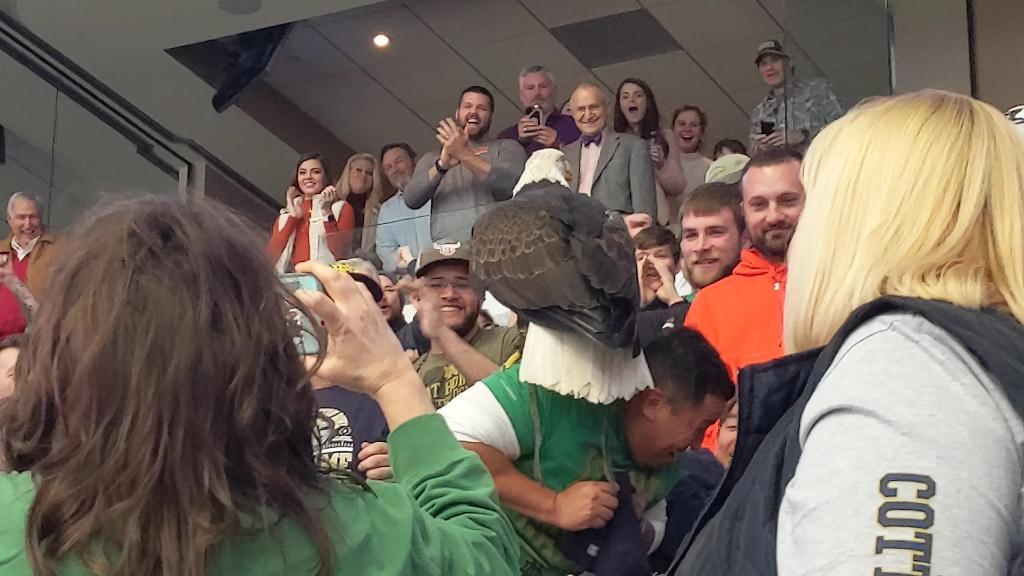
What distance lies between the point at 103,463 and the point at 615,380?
54.0 inches

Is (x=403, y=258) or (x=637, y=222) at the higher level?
(x=637, y=222)

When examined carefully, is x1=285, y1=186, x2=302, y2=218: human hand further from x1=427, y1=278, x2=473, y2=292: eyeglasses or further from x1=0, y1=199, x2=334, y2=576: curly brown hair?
x1=0, y1=199, x2=334, y2=576: curly brown hair

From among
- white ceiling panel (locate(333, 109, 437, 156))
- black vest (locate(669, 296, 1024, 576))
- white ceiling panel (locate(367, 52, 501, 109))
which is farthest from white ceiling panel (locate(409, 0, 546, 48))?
black vest (locate(669, 296, 1024, 576))

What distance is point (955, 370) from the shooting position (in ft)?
4.29

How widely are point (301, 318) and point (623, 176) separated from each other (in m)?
4.66

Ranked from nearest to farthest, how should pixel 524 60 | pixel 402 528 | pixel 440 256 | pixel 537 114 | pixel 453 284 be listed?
pixel 402 528
pixel 453 284
pixel 440 256
pixel 537 114
pixel 524 60

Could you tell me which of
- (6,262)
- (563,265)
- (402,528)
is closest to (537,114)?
(6,262)

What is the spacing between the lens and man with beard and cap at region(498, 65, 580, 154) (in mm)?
6629

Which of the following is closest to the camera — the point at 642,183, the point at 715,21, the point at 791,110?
the point at 791,110

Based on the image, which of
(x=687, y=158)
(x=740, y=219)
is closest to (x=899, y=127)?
(x=740, y=219)

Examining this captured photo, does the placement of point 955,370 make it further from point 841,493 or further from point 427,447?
point 427,447

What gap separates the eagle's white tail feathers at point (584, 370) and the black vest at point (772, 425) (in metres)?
0.93

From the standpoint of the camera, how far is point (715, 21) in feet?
33.4

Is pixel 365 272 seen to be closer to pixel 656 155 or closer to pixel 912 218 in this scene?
pixel 656 155
